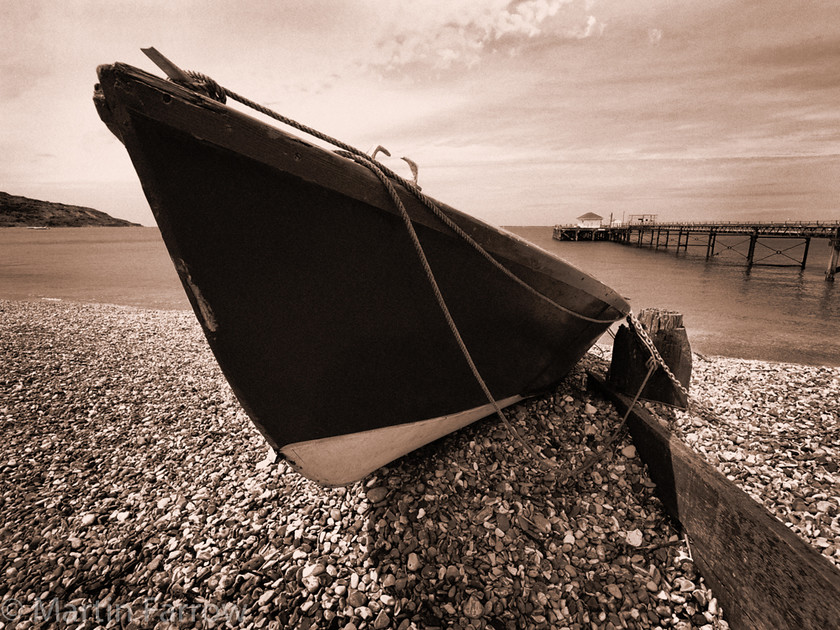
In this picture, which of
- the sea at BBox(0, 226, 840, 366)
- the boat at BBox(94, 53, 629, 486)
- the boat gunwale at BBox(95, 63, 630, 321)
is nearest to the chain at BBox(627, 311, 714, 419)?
the boat at BBox(94, 53, 629, 486)

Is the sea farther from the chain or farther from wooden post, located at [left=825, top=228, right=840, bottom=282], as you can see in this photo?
the chain

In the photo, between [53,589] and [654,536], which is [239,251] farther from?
[654,536]

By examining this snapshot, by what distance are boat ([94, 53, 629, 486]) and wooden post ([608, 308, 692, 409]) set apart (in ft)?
2.83

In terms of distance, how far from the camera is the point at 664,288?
24547 millimetres

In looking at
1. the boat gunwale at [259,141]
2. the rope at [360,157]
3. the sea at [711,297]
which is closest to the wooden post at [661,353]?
the rope at [360,157]

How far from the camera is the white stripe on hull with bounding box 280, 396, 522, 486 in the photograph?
270 cm

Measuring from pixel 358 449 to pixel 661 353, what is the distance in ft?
9.98

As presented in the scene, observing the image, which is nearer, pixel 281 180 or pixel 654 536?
pixel 281 180

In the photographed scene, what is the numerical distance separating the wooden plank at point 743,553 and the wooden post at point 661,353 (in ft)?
2.94

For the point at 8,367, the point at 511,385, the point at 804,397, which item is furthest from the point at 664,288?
the point at 8,367

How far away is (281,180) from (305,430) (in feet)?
5.30

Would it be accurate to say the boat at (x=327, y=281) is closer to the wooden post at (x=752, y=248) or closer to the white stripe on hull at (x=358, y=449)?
the white stripe on hull at (x=358, y=449)

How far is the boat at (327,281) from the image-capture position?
70.9 inches

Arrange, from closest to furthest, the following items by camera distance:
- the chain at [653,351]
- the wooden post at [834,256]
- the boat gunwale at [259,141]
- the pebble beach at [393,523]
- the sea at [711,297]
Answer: the boat gunwale at [259,141] → the pebble beach at [393,523] → the chain at [653,351] → the sea at [711,297] → the wooden post at [834,256]
